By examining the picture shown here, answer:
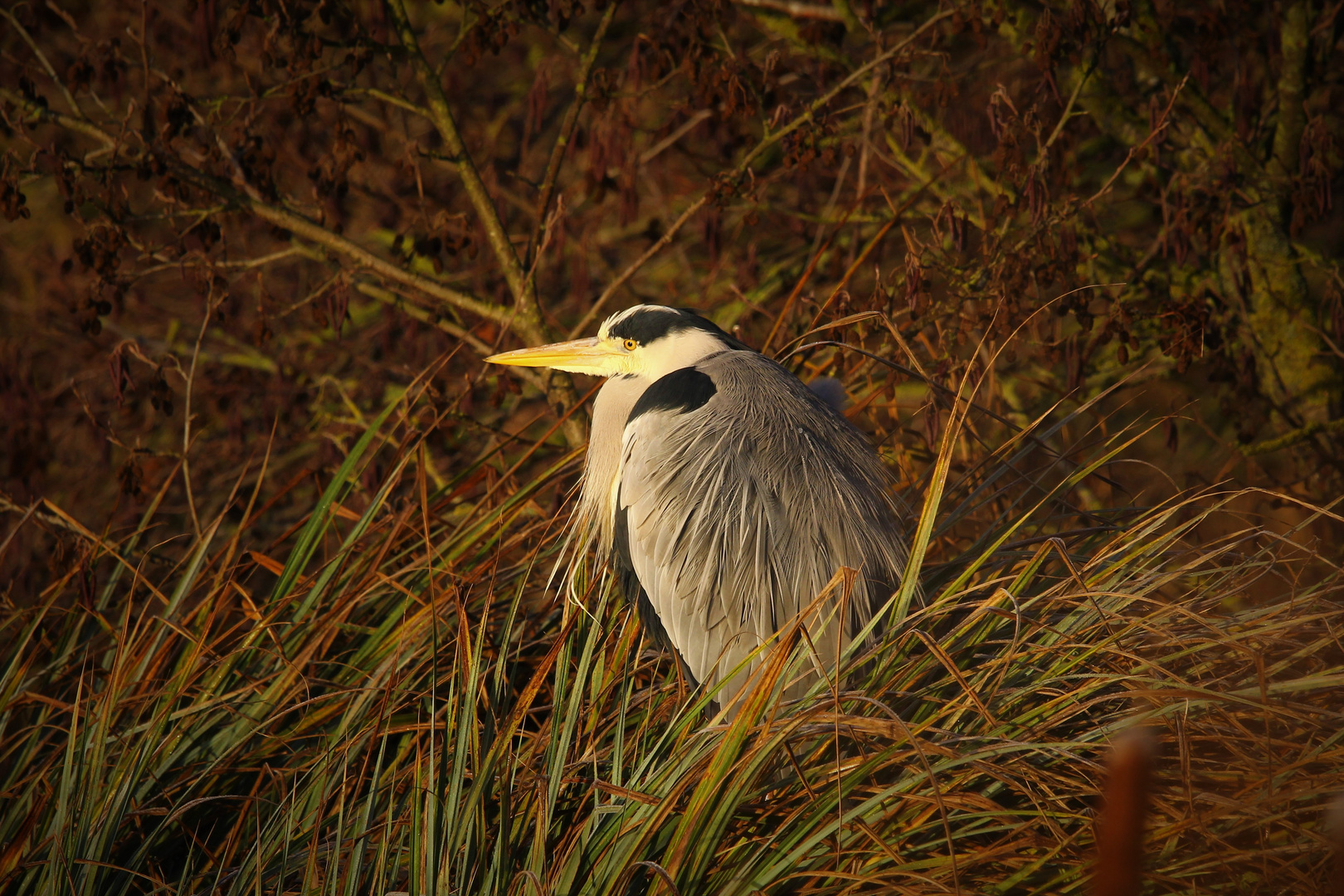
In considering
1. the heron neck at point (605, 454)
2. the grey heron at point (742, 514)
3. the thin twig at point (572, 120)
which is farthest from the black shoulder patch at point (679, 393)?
the thin twig at point (572, 120)

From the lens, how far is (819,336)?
10.4 ft

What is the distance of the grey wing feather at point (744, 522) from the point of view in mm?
2232

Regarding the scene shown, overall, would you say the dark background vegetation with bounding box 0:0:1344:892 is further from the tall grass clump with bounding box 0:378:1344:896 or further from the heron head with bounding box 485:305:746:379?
the heron head with bounding box 485:305:746:379

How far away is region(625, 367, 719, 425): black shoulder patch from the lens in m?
2.35

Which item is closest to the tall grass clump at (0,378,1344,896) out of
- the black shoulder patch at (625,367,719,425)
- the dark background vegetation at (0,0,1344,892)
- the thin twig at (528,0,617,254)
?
the dark background vegetation at (0,0,1344,892)

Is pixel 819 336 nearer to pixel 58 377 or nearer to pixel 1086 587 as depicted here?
pixel 1086 587

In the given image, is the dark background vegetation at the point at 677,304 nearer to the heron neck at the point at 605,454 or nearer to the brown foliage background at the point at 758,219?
the brown foliage background at the point at 758,219

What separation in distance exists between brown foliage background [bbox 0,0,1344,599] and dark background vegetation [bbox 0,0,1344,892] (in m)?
0.02

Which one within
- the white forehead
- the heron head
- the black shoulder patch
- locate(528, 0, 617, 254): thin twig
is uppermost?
locate(528, 0, 617, 254): thin twig

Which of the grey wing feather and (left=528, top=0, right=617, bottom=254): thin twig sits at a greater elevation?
(left=528, top=0, right=617, bottom=254): thin twig

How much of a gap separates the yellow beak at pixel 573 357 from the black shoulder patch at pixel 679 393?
1.04ft

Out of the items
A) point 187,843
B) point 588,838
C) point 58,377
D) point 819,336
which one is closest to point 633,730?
point 588,838

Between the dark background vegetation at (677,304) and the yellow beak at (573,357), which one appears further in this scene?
the yellow beak at (573,357)

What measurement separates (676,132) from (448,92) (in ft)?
5.65
